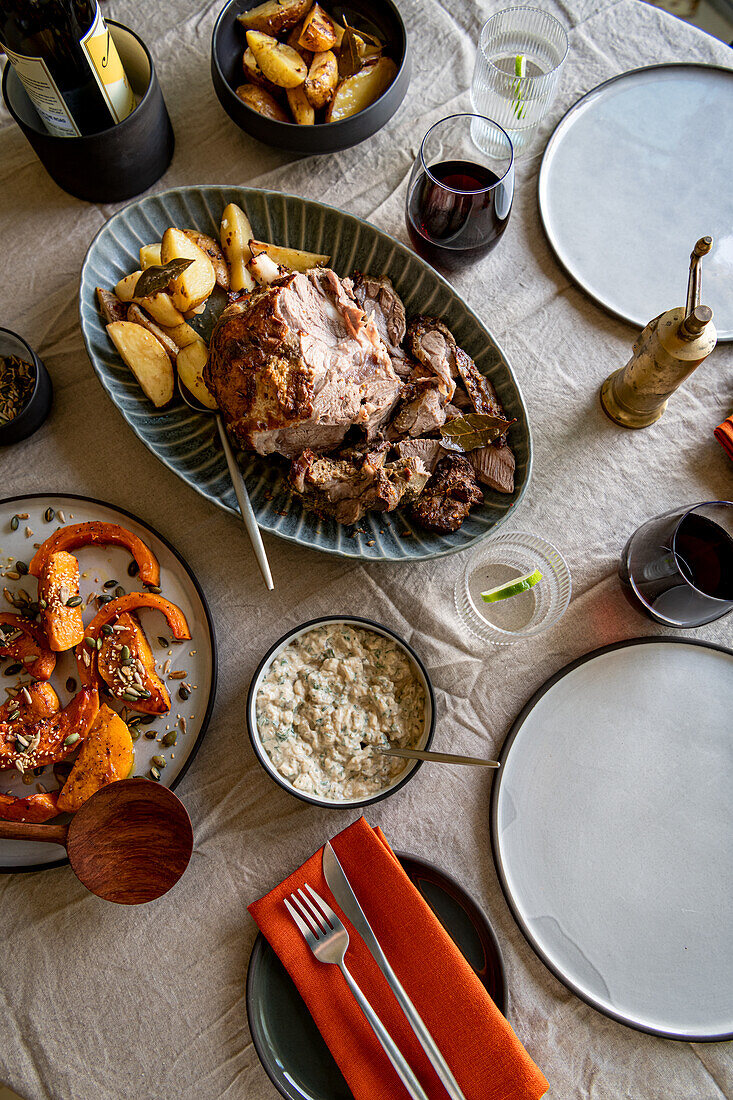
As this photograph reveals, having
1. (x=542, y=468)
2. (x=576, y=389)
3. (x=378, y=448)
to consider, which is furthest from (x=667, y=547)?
(x=378, y=448)

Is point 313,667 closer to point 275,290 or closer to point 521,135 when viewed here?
point 275,290

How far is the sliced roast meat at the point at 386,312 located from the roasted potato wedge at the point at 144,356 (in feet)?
1.61

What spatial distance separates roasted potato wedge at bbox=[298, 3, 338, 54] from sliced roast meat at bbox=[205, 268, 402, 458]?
64 centimetres

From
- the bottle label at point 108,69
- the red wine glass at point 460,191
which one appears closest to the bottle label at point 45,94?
the bottle label at point 108,69

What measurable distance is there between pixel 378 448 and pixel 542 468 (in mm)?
458

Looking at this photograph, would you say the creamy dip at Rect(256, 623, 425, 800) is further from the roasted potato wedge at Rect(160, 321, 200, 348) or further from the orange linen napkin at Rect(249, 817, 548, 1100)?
the roasted potato wedge at Rect(160, 321, 200, 348)

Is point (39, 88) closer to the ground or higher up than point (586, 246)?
higher up

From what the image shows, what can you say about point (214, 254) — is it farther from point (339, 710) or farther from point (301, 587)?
point (339, 710)

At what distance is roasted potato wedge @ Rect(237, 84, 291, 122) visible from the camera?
1906mm

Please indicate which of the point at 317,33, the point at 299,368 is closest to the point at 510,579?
the point at 299,368

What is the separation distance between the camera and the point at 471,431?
1.67 metres

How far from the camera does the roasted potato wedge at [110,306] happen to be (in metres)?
1.71

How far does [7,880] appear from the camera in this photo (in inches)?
61.8

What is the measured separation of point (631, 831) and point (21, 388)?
178 centimetres
